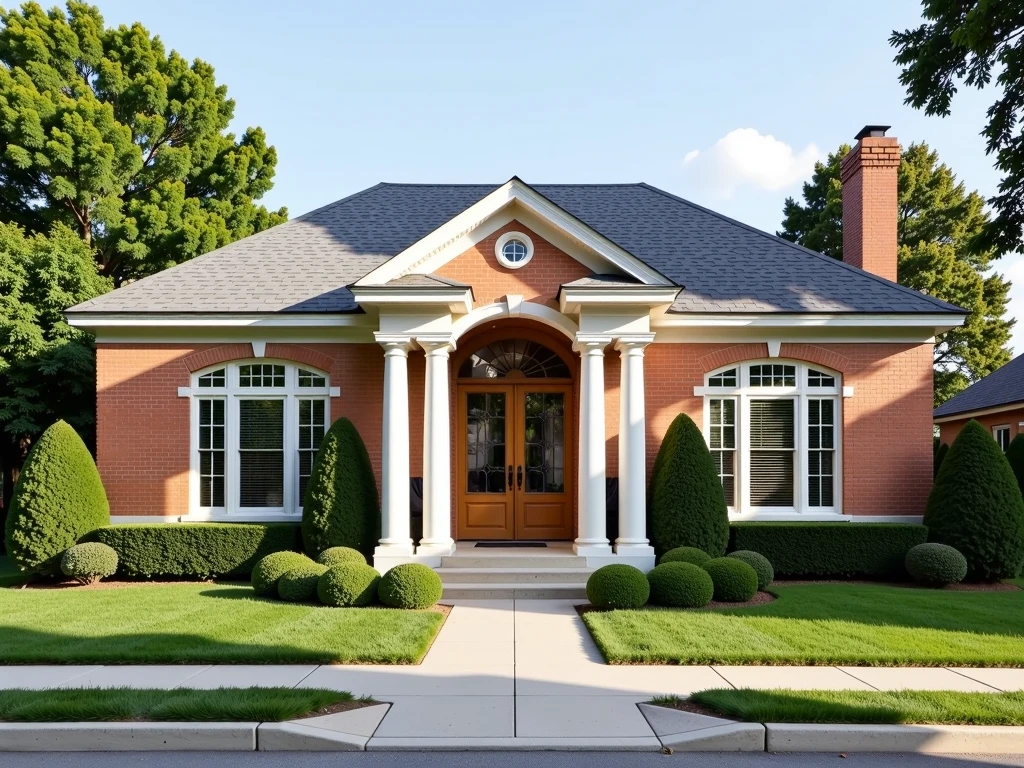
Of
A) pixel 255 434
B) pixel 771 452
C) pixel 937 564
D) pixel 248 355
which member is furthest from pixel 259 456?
pixel 937 564

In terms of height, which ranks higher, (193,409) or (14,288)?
(14,288)

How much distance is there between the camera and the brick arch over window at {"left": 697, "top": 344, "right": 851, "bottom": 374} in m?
13.0

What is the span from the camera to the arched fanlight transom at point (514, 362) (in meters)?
13.7

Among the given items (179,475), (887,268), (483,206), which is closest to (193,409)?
(179,475)

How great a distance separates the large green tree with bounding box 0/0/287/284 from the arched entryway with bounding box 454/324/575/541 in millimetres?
15324

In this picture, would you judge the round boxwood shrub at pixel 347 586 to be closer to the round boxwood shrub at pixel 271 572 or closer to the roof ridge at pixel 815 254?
the round boxwood shrub at pixel 271 572

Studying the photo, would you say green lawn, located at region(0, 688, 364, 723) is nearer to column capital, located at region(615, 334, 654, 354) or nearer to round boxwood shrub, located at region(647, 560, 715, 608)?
round boxwood shrub, located at region(647, 560, 715, 608)

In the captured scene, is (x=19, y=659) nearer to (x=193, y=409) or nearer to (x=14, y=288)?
(x=193, y=409)

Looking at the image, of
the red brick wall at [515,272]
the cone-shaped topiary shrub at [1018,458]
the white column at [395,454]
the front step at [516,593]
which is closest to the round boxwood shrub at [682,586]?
the front step at [516,593]

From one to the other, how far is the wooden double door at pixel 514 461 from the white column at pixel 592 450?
5.53ft

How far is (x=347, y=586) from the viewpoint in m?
9.66

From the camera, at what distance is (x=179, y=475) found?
13.0m

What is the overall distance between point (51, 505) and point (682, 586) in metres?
10.0

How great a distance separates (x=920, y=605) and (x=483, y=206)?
350 inches
